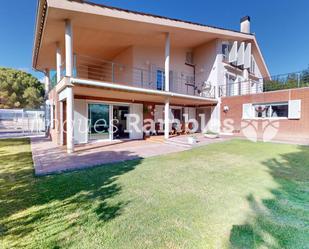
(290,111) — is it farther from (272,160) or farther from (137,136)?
(137,136)

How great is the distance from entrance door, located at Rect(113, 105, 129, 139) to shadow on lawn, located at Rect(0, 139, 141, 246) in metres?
7.48

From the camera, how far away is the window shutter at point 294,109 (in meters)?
12.1

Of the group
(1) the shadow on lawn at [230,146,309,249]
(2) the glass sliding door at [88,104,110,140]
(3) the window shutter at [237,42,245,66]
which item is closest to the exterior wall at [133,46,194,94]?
(2) the glass sliding door at [88,104,110,140]

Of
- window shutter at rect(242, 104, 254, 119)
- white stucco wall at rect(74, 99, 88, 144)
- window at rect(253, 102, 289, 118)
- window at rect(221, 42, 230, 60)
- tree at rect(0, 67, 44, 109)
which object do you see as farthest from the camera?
tree at rect(0, 67, 44, 109)

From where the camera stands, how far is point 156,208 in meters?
3.70

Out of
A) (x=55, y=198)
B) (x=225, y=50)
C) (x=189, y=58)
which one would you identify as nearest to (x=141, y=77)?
(x=189, y=58)

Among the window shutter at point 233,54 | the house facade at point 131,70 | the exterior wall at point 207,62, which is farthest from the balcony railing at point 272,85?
the window shutter at point 233,54

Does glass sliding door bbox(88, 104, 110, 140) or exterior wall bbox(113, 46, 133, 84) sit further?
exterior wall bbox(113, 46, 133, 84)

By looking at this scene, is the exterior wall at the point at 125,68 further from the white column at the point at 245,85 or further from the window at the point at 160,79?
the white column at the point at 245,85

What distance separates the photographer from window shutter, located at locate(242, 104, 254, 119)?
48.4 ft

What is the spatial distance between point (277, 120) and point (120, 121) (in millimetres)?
11103

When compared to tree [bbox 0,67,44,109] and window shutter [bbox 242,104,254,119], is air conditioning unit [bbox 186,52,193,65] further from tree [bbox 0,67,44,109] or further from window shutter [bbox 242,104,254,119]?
tree [bbox 0,67,44,109]

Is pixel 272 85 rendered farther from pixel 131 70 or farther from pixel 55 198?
pixel 55 198

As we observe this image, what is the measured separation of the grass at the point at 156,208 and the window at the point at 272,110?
8.12 m
